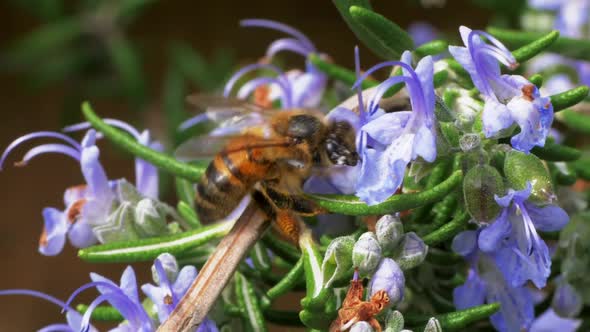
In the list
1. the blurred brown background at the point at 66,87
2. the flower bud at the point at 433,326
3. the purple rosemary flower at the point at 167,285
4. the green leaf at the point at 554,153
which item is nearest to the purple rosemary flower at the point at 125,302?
the purple rosemary flower at the point at 167,285

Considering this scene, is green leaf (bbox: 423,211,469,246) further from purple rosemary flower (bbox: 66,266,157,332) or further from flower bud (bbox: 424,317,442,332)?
purple rosemary flower (bbox: 66,266,157,332)

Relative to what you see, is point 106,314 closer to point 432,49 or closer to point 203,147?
point 203,147

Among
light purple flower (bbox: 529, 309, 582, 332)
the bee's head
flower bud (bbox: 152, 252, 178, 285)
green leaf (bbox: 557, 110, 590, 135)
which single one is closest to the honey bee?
the bee's head

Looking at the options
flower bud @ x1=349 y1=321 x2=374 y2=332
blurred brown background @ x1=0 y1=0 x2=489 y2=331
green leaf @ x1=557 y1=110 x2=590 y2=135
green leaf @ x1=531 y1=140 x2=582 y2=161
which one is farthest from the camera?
blurred brown background @ x1=0 y1=0 x2=489 y2=331

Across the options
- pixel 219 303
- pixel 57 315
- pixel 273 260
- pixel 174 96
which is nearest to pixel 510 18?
pixel 174 96

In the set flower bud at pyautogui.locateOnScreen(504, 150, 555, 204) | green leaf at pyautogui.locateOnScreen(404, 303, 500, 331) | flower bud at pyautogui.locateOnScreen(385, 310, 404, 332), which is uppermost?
flower bud at pyautogui.locateOnScreen(504, 150, 555, 204)

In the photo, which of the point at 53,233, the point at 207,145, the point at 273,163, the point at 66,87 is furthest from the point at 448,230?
the point at 66,87

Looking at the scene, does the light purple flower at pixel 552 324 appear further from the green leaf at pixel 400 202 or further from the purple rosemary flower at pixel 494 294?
the green leaf at pixel 400 202

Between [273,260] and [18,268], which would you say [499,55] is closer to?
[273,260]
